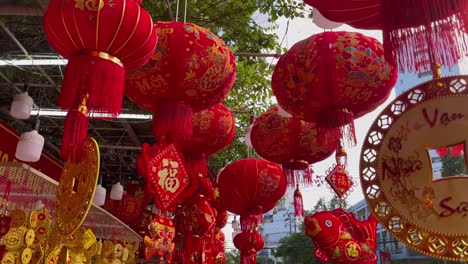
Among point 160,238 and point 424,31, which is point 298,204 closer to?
point 160,238

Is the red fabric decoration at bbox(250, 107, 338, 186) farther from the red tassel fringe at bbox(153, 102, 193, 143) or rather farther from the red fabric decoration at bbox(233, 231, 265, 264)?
the red fabric decoration at bbox(233, 231, 265, 264)

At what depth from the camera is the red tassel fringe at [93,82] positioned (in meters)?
1.59

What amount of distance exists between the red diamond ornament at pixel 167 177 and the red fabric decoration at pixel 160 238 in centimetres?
53

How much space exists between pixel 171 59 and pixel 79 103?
58 cm

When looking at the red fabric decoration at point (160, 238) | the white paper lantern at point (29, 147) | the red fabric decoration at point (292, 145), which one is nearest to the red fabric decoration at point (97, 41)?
the red fabric decoration at point (160, 238)

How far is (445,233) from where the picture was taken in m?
1.50

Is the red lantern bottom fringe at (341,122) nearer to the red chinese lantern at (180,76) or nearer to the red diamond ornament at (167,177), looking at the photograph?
the red chinese lantern at (180,76)

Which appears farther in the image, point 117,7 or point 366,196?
point 366,196

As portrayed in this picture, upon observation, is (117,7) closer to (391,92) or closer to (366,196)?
(366,196)

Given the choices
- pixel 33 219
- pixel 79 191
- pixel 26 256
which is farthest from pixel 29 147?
pixel 79 191

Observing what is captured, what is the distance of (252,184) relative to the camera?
386cm

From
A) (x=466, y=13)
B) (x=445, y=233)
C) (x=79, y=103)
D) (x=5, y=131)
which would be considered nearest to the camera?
(x=466, y=13)

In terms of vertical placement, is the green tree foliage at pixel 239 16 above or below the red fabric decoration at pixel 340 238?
above

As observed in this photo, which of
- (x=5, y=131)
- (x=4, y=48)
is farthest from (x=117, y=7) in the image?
(x=4, y=48)
